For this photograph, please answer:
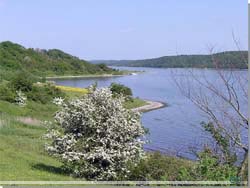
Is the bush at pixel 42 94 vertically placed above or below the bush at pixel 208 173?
below

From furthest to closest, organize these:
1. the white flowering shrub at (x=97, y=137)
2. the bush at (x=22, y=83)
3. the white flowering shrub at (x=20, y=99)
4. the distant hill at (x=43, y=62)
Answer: the distant hill at (x=43, y=62), the bush at (x=22, y=83), the white flowering shrub at (x=20, y=99), the white flowering shrub at (x=97, y=137)

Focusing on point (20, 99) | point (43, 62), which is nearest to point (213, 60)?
point (20, 99)

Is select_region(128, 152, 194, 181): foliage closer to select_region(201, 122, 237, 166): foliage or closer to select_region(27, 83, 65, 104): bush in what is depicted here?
select_region(201, 122, 237, 166): foliage

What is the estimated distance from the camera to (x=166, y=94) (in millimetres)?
24922

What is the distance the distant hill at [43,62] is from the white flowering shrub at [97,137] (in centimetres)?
3286

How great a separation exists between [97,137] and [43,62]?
45.1 meters

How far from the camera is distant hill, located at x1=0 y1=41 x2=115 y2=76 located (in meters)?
40.2

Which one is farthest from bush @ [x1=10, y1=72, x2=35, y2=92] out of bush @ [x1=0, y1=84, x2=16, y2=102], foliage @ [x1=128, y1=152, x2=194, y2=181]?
foliage @ [x1=128, y1=152, x2=194, y2=181]

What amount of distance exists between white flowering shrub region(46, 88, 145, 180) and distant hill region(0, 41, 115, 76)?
32.9 m

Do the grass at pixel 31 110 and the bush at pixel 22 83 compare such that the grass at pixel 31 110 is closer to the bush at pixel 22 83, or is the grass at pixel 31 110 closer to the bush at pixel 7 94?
the bush at pixel 7 94

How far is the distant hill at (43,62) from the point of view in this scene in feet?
132

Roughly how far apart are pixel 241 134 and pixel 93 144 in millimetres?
1618

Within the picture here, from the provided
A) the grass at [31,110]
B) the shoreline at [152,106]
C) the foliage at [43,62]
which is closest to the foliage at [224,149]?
the grass at [31,110]

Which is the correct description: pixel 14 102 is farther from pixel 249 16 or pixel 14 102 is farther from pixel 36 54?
pixel 36 54
